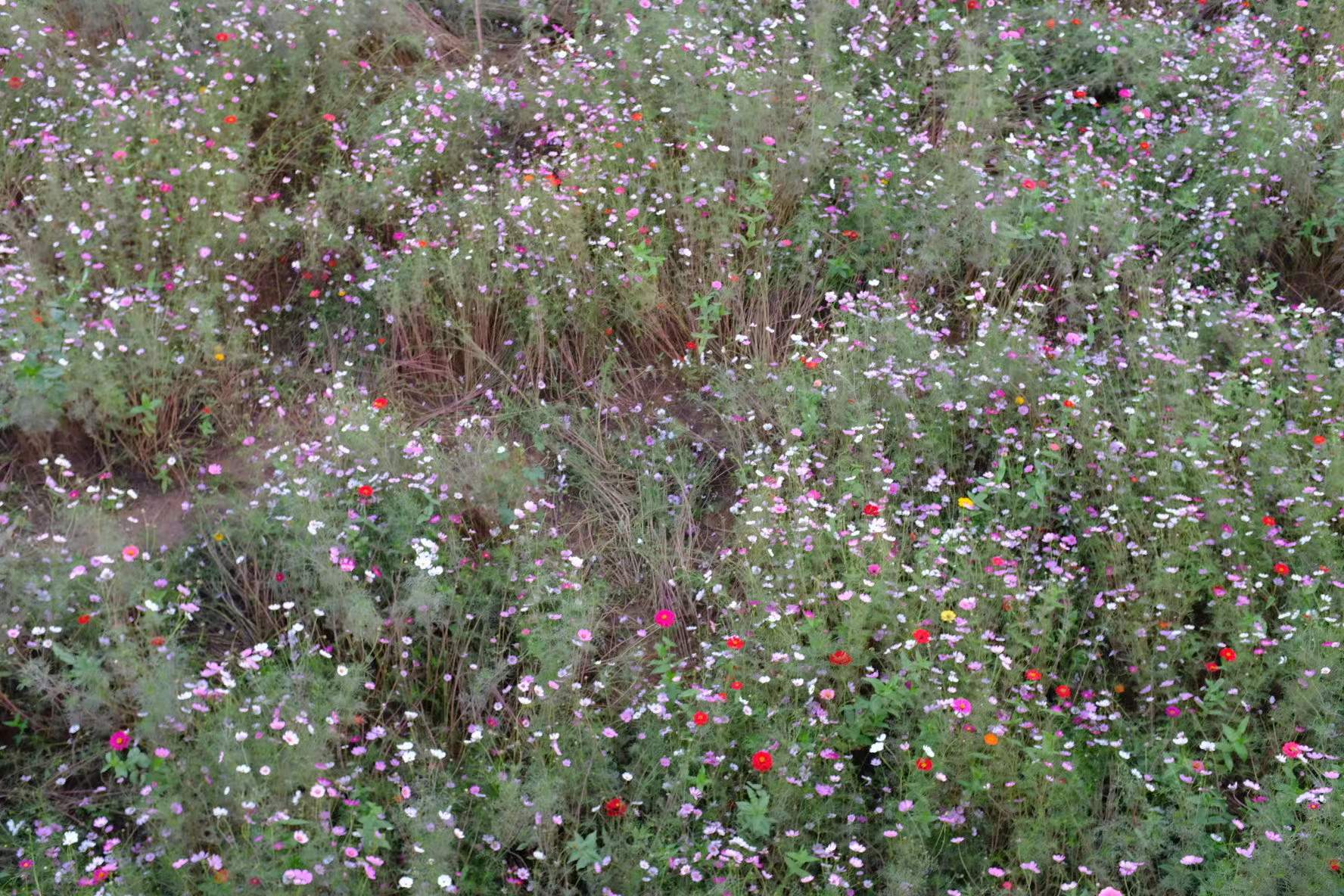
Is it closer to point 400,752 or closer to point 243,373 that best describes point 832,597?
point 400,752

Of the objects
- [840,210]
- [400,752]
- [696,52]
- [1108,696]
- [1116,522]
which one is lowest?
[400,752]

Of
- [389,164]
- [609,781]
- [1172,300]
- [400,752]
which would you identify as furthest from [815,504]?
[389,164]

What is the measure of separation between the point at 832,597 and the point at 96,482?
2.69 meters

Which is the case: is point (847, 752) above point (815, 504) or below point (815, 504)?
below

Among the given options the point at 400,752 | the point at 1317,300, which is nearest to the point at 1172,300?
the point at 1317,300

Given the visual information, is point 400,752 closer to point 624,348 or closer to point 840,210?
point 624,348

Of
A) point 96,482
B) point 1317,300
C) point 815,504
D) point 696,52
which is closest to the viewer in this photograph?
point 815,504

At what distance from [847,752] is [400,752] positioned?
1301mm

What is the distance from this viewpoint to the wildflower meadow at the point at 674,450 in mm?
3447

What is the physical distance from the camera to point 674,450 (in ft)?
16.0

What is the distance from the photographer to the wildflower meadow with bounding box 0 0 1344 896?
3447mm

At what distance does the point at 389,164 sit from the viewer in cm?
571

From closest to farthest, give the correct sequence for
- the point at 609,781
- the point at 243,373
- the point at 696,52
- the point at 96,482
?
1. the point at 609,781
2. the point at 96,482
3. the point at 243,373
4. the point at 696,52

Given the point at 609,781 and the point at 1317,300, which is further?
the point at 1317,300
